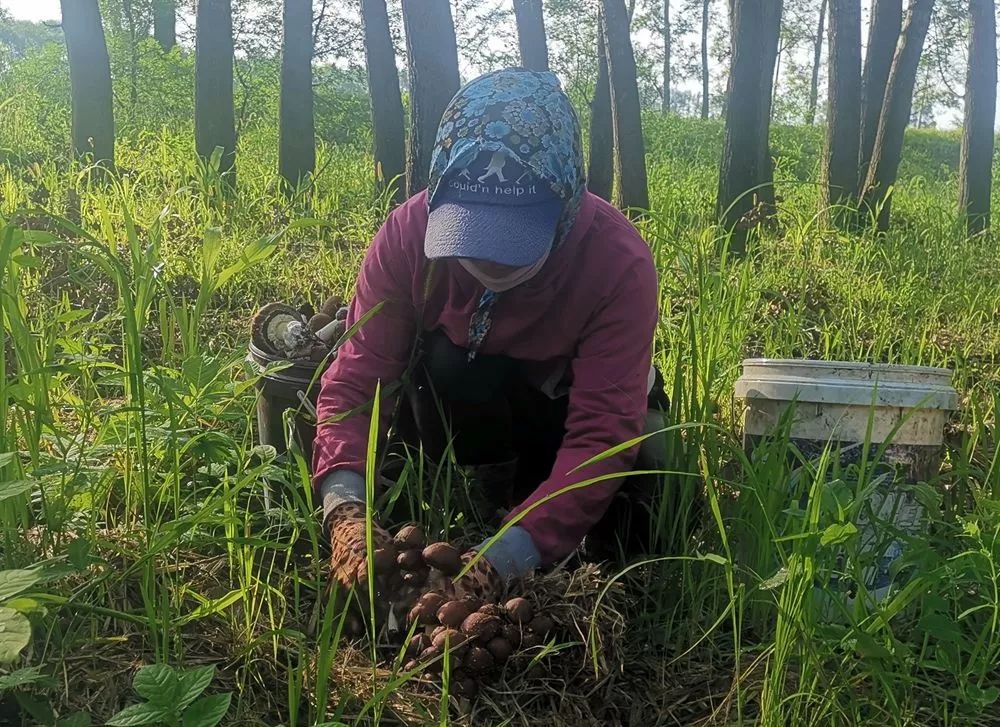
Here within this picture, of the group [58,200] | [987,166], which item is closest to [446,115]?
[58,200]

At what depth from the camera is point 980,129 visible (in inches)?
236

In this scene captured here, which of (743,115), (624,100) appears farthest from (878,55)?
(743,115)

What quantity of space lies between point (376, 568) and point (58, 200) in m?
2.82

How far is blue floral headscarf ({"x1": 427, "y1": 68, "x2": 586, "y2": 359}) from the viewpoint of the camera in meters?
1.40

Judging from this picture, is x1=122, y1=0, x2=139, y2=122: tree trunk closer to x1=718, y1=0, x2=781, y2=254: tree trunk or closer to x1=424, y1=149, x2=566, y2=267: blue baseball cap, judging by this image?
x1=718, y1=0, x2=781, y2=254: tree trunk

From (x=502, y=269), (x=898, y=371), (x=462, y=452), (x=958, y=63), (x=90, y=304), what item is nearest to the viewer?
(x=502, y=269)

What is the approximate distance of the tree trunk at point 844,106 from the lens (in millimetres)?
5246

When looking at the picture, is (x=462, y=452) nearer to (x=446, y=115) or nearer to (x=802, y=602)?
(x=446, y=115)

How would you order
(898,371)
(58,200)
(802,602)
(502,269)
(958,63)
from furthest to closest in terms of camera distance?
(958,63)
(58,200)
(898,371)
(502,269)
(802,602)

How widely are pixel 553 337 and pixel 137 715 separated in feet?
3.29

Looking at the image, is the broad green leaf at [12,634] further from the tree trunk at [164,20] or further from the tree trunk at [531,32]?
the tree trunk at [164,20]

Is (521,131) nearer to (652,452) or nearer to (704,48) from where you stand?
(652,452)

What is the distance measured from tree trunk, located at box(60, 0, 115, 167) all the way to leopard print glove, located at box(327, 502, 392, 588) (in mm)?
3751

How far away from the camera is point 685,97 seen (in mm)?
45000
